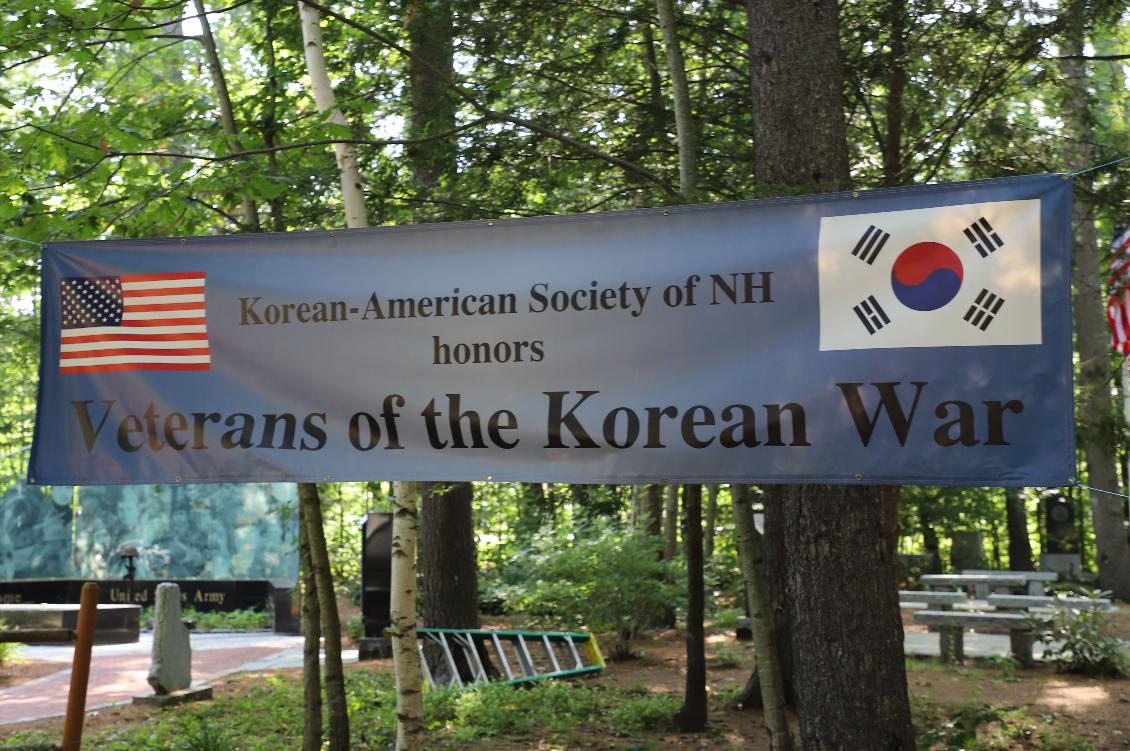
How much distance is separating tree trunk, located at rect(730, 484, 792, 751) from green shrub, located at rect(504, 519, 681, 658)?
23.7ft

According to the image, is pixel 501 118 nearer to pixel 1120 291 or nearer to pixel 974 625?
pixel 1120 291

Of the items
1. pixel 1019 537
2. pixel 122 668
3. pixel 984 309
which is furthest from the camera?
pixel 1019 537

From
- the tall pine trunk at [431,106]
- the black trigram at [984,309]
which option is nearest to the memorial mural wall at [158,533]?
the tall pine trunk at [431,106]

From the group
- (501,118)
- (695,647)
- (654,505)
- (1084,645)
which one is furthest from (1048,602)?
(501,118)

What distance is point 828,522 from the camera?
533 cm

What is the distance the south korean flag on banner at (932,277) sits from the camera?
4254 millimetres

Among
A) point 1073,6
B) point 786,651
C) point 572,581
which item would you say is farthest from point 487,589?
point 1073,6

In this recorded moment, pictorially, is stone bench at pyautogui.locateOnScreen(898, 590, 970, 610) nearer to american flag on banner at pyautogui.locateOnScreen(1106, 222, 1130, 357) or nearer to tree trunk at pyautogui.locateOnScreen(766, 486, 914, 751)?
american flag on banner at pyautogui.locateOnScreen(1106, 222, 1130, 357)

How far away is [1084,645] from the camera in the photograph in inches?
421

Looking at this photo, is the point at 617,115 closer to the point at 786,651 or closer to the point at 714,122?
the point at 714,122

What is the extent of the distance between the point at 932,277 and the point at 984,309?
0.77 feet

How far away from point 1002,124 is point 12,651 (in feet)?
46.2

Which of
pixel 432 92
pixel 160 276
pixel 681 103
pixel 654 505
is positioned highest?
pixel 432 92

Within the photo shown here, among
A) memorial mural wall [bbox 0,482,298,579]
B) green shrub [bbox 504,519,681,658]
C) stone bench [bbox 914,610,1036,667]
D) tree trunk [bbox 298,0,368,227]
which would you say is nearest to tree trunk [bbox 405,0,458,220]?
tree trunk [bbox 298,0,368,227]
